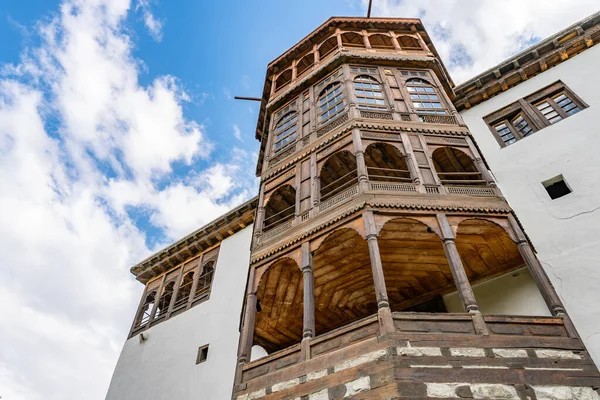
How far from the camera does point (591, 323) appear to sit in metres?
8.45

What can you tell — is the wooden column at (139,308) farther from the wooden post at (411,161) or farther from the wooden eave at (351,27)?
the wooden post at (411,161)

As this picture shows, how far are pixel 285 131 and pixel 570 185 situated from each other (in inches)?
344

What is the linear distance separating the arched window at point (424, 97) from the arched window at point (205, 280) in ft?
32.2

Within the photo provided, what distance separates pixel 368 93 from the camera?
1348cm

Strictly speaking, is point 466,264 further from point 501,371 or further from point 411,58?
point 411,58

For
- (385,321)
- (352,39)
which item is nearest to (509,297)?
(385,321)

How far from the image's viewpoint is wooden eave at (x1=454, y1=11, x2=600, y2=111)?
13.7 m

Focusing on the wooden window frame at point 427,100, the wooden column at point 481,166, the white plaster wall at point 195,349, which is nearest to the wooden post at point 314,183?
the wooden window frame at point 427,100

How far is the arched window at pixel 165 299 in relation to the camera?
17362 mm

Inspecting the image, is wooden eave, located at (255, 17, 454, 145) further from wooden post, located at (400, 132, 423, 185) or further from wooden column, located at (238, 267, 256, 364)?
wooden column, located at (238, 267, 256, 364)

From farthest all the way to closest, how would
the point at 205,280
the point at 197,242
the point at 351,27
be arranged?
the point at 197,242, the point at 351,27, the point at 205,280

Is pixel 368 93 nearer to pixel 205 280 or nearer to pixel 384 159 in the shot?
pixel 384 159

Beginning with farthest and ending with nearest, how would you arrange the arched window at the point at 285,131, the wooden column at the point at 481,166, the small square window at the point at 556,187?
the arched window at the point at 285,131 < the small square window at the point at 556,187 < the wooden column at the point at 481,166

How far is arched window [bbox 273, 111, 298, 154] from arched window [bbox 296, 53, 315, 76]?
113 inches
